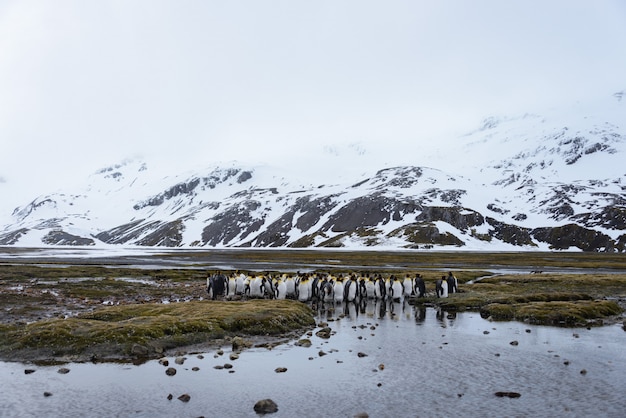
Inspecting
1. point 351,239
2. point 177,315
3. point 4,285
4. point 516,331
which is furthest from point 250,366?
point 351,239

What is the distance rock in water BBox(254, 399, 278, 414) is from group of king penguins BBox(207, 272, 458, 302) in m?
23.2

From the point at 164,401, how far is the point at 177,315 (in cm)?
1218

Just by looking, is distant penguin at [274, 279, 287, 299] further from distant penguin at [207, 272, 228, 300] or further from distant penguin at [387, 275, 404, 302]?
distant penguin at [387, 275, 404, 302]

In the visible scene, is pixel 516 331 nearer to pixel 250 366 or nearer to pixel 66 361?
pixel 250 366

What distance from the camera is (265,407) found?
14.1 m

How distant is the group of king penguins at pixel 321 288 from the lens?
125ft

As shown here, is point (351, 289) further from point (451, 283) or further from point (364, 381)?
point (364, 381)

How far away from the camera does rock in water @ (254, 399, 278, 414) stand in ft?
45.9

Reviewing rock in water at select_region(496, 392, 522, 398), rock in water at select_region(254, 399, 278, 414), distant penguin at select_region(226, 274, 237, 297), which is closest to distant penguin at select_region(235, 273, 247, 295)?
distant penguin at select_region(226, 274, 237, 297)

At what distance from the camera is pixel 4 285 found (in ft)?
161

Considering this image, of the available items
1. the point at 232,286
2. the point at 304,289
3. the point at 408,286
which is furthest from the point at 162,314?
the point at 408,286

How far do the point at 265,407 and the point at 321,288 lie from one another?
24.0 metres

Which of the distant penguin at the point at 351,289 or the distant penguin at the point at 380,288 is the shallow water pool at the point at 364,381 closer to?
the distant penguin at the point at 351,289

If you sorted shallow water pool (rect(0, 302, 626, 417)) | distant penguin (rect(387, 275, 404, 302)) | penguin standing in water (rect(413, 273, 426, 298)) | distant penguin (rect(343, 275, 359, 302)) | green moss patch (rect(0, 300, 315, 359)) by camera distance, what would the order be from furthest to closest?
penguin standing in water (rect(413, 273, 426, 298)) → distant penguin (rect(387, 275, 404, 302)) → distant penguin (rect(343, 275, 359, 302)) → green moss patch (rect(0, 300, 315, 359)) → shallow water pool (rect(0, 302, 626, 417))
